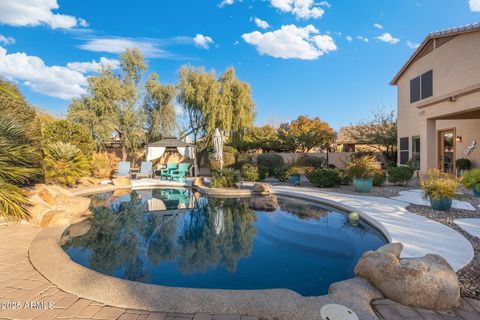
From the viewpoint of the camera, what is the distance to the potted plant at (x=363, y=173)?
895cm

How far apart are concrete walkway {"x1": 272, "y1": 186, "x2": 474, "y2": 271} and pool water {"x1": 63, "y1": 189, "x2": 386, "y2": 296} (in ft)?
1.06

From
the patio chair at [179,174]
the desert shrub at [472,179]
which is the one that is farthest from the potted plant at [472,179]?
the patio chair at [179,174]

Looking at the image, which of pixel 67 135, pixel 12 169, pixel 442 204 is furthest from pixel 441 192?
pixel 67 135

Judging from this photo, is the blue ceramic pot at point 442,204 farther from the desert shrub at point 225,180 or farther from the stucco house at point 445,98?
the desert shrub at point 225,180

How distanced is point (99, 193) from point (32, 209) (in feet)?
18.4

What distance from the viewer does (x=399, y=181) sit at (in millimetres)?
10258

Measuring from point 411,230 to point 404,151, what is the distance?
36.1 feet

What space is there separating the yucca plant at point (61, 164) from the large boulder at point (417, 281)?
11.3 m

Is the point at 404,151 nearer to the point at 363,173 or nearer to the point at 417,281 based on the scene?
the point at 363,173

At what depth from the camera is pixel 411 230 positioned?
4637 millimetres

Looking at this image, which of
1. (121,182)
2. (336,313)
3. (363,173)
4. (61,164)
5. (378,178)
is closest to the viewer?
(336,313)

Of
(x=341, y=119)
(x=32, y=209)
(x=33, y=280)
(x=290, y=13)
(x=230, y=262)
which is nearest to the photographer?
(x=33, y=280)

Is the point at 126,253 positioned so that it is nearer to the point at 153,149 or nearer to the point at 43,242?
the point at 43,242

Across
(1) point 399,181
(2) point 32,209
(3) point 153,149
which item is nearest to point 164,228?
(2) point 32,209
